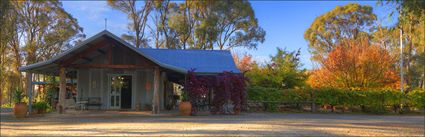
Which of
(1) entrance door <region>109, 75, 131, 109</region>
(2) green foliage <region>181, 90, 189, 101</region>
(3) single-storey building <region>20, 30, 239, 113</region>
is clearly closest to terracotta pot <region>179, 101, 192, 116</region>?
(2) green foliage <region>181, 90, 189, 101</region>

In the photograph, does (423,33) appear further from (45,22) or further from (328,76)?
(45,22)

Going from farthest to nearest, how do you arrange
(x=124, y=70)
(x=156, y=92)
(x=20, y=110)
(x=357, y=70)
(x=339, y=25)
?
(x=339, y=25) → (x=357, y=70) → (x=124, y=70) → (x=156, y=92) → (x=20, y=110)

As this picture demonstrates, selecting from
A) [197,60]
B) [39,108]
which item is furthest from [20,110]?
[197,60]

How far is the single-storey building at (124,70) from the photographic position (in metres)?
17.8

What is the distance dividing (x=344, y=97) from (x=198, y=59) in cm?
861

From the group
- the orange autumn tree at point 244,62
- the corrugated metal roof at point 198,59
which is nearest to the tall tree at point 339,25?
the orange autumn tree at point 244,62

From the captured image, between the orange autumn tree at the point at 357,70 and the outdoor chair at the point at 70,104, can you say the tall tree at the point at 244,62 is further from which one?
the outdoor chair at the point at 70,104

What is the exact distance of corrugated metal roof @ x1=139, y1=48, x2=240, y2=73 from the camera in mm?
21211

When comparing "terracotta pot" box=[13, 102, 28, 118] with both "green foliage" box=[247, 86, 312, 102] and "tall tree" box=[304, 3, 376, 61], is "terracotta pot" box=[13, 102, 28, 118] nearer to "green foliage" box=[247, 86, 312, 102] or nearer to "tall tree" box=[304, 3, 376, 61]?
"green foliage" box=[247, 86, 312, 102]

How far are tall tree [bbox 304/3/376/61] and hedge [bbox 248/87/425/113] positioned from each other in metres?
20.0

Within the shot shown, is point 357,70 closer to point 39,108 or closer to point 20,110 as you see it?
point 39,108

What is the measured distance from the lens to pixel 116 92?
20.8m

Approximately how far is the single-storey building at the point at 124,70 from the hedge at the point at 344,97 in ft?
9.91

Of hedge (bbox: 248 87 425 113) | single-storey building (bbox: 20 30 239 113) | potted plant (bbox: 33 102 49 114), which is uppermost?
single-storey building (bbox: 20 30 239 113)
